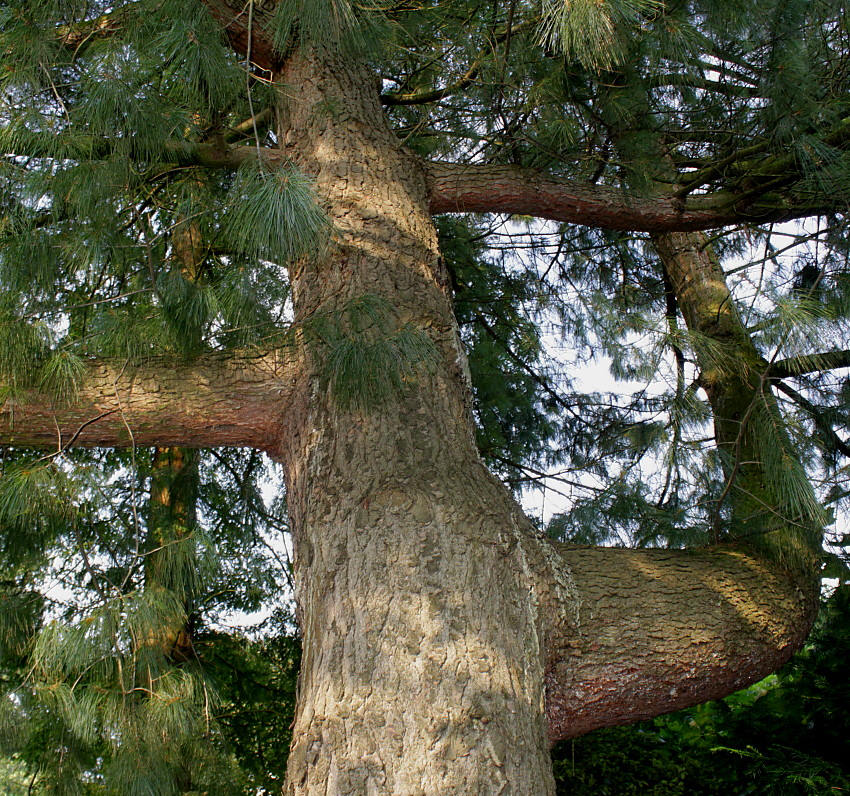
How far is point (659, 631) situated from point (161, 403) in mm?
1415

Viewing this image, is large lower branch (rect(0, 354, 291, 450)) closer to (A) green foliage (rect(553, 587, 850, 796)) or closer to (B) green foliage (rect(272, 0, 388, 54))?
(B) green foliage (rect(272, 0, 388, 54))

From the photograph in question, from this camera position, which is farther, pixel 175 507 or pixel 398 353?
pixel 175 507

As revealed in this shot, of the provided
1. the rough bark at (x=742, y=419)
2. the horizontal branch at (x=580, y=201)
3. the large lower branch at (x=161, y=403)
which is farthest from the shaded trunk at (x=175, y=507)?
the rough bark at (x=742, y=419)

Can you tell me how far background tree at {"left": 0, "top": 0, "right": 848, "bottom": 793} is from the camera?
157 centimetres

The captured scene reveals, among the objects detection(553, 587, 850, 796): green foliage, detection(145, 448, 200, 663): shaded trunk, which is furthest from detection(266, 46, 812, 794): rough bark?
detection(145, 448, 200, 663): shaded trunk

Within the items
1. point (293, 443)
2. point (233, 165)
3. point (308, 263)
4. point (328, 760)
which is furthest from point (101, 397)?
point (328, 760)

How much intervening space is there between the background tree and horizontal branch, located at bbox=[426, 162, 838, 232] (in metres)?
0.01

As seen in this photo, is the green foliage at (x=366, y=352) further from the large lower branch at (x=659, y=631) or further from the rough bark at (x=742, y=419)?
the rough bark at (x=742, y=419)

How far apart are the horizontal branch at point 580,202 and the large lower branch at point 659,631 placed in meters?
1.14

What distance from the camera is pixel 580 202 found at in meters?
2.54

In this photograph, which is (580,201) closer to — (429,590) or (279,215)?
(279,215)

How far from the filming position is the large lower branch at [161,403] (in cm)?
198

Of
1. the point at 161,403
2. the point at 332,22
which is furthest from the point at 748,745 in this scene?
the point at 332,22

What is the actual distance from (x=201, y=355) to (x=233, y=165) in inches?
28.8
